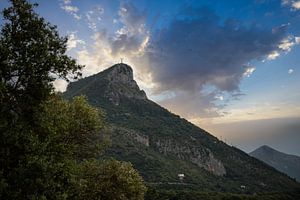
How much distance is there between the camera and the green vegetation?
2075cm

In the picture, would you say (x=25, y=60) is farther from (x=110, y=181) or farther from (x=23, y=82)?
(x=110, y=181)

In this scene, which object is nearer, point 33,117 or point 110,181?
point 33,117

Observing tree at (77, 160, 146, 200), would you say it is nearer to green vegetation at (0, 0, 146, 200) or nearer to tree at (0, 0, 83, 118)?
green vegetation at (0, 0, 146, 200)

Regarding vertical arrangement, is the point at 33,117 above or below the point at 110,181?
above

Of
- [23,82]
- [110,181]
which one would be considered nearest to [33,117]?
[23,82]

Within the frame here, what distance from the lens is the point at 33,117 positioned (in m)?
22.9

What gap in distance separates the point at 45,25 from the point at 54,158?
355 inches

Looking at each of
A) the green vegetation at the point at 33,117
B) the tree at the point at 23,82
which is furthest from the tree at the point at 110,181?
the tree at the point at 23,82

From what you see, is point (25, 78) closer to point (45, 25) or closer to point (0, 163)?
point (45, 25)

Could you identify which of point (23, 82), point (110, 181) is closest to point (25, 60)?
point (23, 82)

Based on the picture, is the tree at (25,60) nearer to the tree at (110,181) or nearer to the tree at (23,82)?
the tree at (23,82)

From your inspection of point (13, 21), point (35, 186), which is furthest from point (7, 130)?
point (13, 21)

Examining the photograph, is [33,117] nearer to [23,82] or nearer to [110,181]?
[23,82]

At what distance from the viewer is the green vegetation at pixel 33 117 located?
2075 centimetres
